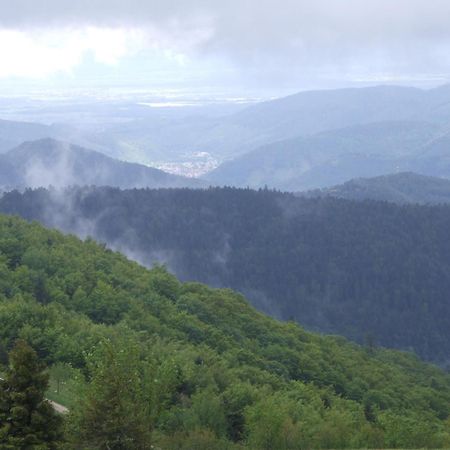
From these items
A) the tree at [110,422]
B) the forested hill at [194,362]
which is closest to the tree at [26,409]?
the tree at [110,422]

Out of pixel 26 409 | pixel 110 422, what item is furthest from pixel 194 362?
pixel 26 409

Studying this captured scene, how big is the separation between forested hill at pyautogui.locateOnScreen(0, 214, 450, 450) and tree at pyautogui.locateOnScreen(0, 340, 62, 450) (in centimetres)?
230

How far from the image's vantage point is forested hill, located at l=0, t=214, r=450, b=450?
37562 millimetres

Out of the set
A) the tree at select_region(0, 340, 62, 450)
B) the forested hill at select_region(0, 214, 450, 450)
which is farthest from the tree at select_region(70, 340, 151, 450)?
the tree at select_region(0, 340, 62, 450)

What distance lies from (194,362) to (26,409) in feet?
90.6

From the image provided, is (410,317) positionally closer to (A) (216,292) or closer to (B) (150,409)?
(A) (216,292)

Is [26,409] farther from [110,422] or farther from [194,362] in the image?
[194,362]

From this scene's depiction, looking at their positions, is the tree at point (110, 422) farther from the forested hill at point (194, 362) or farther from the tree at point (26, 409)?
the tree at point (26, 409)

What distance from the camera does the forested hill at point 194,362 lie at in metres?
37.6

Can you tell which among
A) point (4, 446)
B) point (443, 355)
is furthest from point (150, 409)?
point (443, 355)

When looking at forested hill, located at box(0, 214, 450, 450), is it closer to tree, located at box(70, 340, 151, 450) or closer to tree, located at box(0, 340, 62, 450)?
tree, located at box(70, 340, 151, 450)

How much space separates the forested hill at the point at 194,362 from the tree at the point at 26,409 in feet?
7.55

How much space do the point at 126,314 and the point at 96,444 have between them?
39588mm

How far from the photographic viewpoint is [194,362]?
5225 cm
